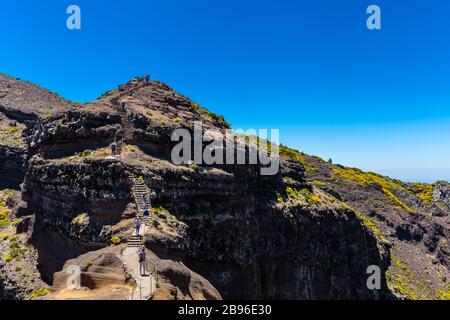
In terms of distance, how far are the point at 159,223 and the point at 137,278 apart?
29.3 ft

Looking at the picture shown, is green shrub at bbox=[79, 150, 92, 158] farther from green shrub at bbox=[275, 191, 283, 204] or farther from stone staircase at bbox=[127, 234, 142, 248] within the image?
green shrub at bbox=[275, 191, 283, 204]

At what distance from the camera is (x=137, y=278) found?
2430 cm

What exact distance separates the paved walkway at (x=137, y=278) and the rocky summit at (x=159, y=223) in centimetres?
7

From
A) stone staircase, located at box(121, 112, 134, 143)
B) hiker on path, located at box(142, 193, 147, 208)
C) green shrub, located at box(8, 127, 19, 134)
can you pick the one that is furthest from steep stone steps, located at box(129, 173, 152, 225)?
green shrub, located at box(8, 127, 19, 134)

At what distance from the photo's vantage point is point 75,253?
1398 inches

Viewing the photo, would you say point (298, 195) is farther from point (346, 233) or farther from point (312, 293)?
point (312, 293)

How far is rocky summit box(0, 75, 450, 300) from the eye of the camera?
28.4 metres

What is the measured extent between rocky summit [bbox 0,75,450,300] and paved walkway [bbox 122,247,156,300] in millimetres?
70

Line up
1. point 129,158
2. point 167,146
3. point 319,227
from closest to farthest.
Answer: point 129,158 < point 167,146 < point 319,227

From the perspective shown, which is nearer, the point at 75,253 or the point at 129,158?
the point at 75,253

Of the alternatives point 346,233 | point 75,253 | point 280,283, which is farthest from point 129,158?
point 346,233

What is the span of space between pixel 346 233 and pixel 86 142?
3638 centimetres

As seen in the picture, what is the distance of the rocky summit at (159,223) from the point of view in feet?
93.2

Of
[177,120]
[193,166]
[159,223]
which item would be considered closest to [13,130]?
[177,120]
